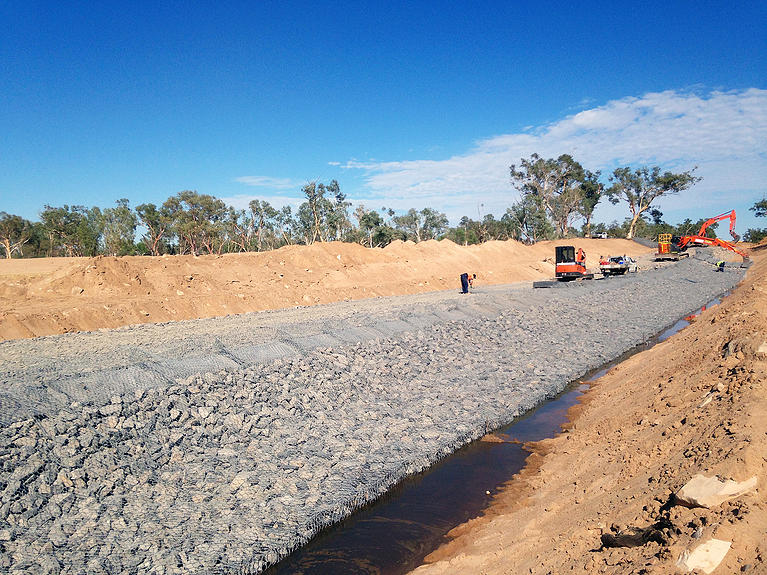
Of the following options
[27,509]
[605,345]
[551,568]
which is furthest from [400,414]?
[605,345]

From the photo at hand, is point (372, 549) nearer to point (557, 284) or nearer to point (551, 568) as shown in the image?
point (551, 568)

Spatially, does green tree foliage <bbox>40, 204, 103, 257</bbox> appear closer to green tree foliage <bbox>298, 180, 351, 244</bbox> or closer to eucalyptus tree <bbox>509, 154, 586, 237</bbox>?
green tree foliage <bbox>298, 180, 351, 244</bbox>

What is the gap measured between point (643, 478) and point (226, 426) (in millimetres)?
6341

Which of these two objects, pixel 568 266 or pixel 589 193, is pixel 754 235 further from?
pixel 568 266

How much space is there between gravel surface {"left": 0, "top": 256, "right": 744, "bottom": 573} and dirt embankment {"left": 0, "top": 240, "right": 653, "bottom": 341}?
5.47 metres

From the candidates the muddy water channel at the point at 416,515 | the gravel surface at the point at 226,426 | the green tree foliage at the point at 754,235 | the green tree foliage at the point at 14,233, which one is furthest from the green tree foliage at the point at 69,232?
the green tree foliage at the point at 754,235

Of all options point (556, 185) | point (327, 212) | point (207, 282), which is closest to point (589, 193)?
point (556, 185)

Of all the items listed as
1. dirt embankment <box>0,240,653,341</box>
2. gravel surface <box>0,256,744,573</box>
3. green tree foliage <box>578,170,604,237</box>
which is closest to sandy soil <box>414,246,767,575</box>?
gravel surface <box>0,256,744,573</box>

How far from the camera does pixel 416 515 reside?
6.95 m

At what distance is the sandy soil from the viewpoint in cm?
389

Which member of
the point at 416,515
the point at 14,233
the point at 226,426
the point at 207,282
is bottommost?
the point at 416,515

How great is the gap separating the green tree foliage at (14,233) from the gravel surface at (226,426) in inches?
1997

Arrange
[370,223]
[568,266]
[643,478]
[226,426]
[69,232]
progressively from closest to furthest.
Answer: [643,478]
[226,426]
[568,266]
[69,232]
[370,223]

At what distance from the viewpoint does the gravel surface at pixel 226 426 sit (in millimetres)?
5727
